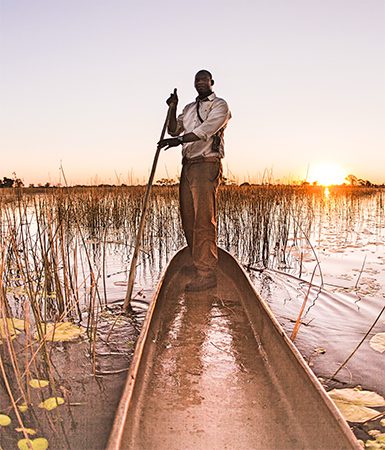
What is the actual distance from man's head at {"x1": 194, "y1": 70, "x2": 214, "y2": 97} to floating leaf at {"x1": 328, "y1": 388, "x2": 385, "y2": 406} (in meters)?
2.71

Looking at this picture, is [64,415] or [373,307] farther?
[373,307]

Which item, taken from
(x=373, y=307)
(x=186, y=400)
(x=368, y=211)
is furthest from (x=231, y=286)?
(x=368, y=211)

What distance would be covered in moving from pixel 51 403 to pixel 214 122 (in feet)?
8.34

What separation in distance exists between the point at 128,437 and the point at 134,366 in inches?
15.4

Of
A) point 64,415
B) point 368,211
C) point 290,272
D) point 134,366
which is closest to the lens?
point 134,366

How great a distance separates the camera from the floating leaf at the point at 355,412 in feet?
7.51

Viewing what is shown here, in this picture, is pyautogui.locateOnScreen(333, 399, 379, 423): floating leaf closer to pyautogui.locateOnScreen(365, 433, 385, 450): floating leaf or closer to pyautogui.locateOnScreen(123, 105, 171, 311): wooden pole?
pyautogui.locateOnScreen(365, 433, 385, 450): floating leaf

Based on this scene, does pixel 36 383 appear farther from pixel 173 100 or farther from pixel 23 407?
pixel 173 100

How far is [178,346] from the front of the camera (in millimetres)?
2891

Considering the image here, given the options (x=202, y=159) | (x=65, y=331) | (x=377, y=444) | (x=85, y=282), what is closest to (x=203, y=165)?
(x=202, y=159)

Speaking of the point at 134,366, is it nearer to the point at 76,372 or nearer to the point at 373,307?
the point at 76,372

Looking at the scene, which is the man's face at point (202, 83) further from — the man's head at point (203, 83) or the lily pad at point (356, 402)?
the lily pad at point (356, 402)

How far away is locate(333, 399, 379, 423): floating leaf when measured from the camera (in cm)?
229

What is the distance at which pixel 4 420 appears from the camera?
7.61ft
